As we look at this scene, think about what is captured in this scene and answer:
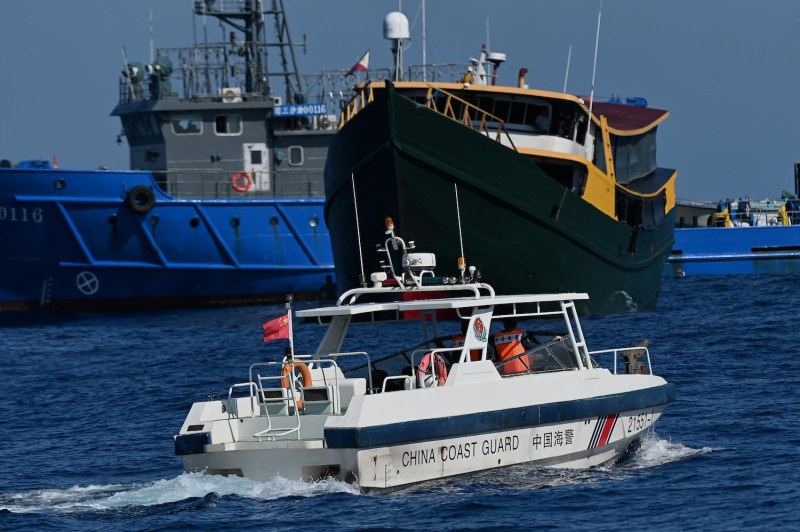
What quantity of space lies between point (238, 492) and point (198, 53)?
34.4 meters

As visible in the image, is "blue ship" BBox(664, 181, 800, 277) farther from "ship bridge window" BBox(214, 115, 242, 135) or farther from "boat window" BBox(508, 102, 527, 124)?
"boat window" BBox(508, 102, 527, 124)

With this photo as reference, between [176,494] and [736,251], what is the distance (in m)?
44.4

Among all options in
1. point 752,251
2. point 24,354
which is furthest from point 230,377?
point 752,251

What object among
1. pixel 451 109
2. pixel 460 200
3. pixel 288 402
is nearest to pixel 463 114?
pixel 451 109

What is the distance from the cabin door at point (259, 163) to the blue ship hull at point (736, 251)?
18.3m

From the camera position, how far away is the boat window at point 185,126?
44812mm

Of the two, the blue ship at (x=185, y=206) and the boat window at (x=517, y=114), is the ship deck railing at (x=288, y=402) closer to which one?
the boat window at (x=517, y=114)

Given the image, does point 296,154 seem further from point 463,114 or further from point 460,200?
point 460,200

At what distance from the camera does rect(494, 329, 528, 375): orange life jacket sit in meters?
15.8

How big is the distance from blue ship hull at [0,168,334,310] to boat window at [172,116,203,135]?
4.10 m

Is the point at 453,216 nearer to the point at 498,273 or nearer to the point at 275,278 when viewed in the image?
the point at 498,273

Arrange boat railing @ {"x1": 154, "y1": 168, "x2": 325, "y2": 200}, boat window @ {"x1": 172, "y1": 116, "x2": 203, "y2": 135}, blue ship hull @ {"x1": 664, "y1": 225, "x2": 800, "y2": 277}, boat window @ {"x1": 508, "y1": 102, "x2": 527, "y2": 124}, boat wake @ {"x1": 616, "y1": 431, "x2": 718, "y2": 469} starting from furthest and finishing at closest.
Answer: blue ship hull @ {"x1": 664, "y1": 225, "x2": 800, "y2": 277}, boat window @ {"x1": 172, "y1": 116, "x2": 203, "y2": 135}, boat railing @ {"x1": 154, "y1": 168, "x2": 325, "y2": 200}, boat window @ {"x1": 508, "y1": 102, "x2": 527, "y2": 124}, boat wake @ {"x1": 616, "y1": 431, "x2": 718, "y2": 469}

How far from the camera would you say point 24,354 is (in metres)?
32.5

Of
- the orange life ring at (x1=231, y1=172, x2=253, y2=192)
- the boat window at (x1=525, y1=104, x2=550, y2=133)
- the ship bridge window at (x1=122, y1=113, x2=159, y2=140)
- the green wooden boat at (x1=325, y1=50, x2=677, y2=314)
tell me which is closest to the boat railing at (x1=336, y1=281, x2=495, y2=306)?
the green wooden boat at (x1=325, y1=50, x2=677, y2=314)
